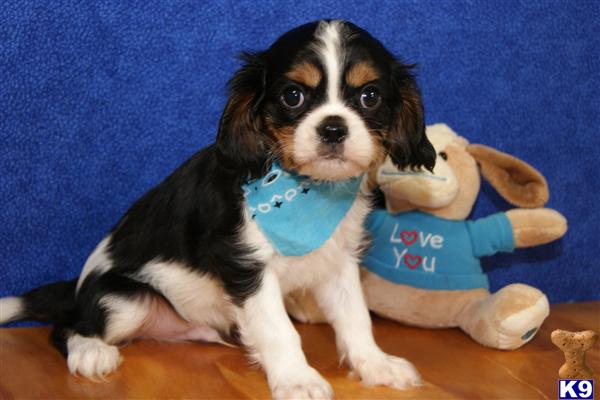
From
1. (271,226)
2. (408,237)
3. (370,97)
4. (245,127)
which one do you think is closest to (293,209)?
(271,226)

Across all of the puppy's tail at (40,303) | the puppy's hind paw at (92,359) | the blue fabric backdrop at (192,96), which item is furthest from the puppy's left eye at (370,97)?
the puppy's tail at (40,303)

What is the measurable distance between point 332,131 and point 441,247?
3.48 feet

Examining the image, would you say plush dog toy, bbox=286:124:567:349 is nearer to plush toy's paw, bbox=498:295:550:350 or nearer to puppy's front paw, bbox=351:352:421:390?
plush toy's paw, bbox=498:295:550:350

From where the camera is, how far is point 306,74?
7.18 feet

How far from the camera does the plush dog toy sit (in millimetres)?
2951

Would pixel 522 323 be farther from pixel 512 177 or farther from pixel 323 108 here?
pixel 323 108

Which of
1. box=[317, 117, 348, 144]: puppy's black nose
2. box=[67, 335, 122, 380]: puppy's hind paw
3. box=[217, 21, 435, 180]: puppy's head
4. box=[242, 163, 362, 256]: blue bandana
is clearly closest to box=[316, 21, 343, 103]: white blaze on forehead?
box=[217, 21, 435, 180]: puppy's head

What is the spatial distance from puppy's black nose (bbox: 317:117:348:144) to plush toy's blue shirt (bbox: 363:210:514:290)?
99 cm

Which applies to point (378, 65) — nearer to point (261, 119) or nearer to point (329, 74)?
point (329, 74)

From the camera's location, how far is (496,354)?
2771 mm

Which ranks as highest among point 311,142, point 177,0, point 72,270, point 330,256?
point 177,0

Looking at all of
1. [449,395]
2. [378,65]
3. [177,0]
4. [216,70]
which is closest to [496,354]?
[449,395]

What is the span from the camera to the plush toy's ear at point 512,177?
2.99 m

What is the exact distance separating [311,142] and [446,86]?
1408mm
